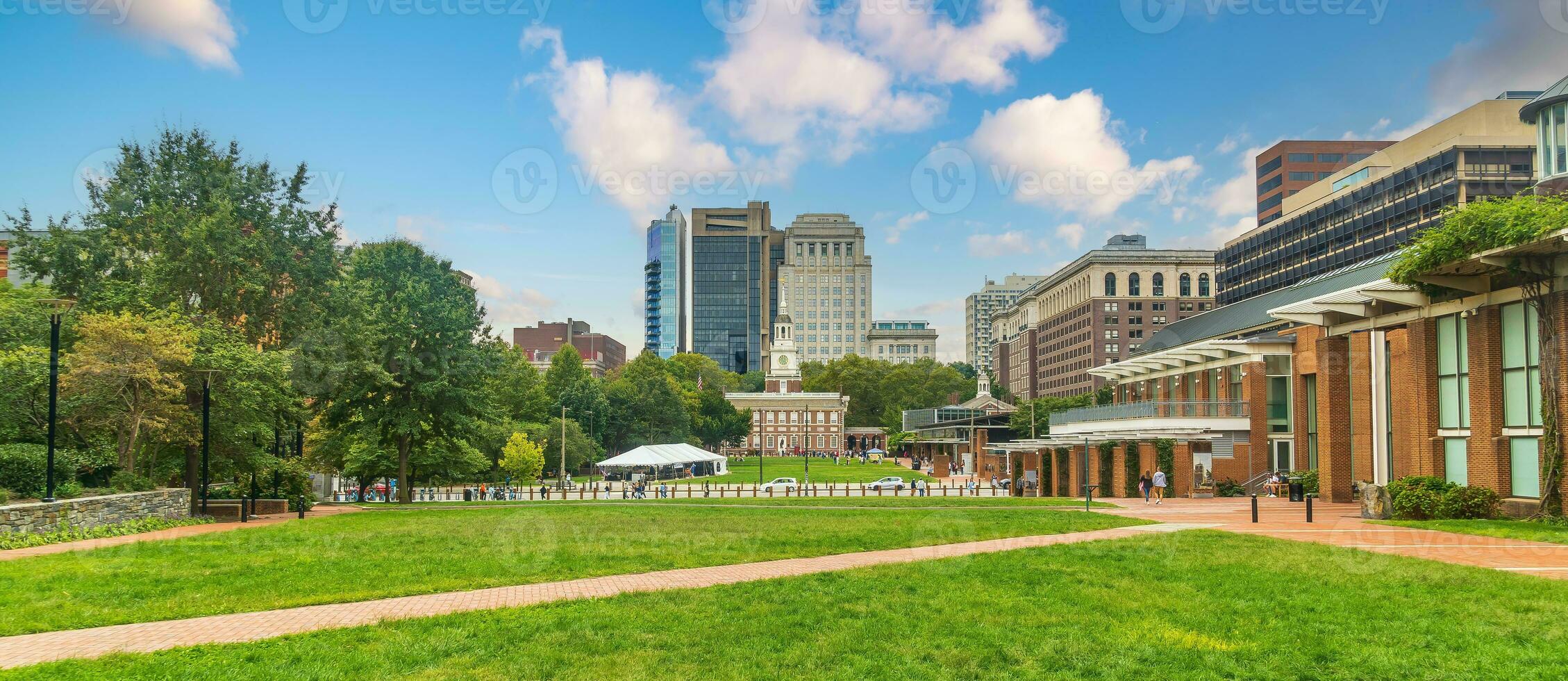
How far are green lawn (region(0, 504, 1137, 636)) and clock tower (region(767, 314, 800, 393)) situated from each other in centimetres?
12839

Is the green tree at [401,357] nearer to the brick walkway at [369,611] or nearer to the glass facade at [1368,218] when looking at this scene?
the brick walkway at [369,611]

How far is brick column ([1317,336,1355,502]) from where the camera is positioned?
3291 cm

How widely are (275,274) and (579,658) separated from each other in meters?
31.7

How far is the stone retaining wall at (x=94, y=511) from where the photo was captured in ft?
62.7

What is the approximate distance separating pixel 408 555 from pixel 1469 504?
77.4ft

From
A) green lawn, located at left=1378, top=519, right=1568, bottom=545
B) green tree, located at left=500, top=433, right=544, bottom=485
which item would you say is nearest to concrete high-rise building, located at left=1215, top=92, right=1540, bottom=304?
green lawn, located at left=1378, top=519, right=1568, bottom=545

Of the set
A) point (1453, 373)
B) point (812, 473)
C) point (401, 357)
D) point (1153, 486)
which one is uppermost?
point (401, 357)

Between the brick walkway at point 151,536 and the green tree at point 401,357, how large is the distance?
6.60m

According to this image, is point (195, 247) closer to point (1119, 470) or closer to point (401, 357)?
point (401, 357)

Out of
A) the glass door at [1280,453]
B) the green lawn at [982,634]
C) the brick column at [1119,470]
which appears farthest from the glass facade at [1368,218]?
the green lawn at [982,634]

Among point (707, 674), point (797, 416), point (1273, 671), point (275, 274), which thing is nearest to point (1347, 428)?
point (1273, 671)

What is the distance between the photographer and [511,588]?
12.9 metres

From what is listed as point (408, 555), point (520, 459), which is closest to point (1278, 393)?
point (408, 555)

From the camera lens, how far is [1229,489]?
41.5 metres
